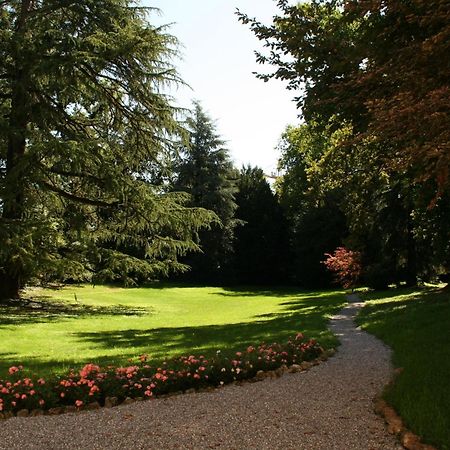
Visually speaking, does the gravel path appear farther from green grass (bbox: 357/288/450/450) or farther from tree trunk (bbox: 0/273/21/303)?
tree trunk (bbox: 0/273/21/303)

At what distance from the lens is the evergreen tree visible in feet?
145

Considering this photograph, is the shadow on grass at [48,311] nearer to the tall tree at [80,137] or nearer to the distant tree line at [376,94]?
the tall tree at [80,137]

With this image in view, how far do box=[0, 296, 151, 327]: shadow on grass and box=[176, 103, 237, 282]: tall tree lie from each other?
22212mm

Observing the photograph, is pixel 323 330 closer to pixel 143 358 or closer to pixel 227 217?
pixel 143 358

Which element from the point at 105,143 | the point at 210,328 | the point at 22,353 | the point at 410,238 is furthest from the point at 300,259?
the point at 22,353

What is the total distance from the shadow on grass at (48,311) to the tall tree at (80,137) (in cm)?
107

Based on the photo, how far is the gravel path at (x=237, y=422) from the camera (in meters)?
4.38

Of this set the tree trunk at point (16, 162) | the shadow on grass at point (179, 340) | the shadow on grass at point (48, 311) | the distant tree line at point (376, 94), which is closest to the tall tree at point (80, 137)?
the tree trunk at point (16, 162)

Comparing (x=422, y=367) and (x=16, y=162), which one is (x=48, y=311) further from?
(x=422, y=367)

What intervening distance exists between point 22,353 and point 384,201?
16.2 metres

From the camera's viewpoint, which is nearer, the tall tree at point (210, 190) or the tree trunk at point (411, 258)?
the tree trunk at point (411, 258)

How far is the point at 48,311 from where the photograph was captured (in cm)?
1664

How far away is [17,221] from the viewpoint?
1478 cm

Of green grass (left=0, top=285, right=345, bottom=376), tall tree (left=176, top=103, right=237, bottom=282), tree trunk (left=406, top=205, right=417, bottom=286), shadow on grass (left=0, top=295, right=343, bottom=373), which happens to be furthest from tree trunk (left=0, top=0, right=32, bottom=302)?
tall tree (left=176, top=103, right=237, bottom=282)
